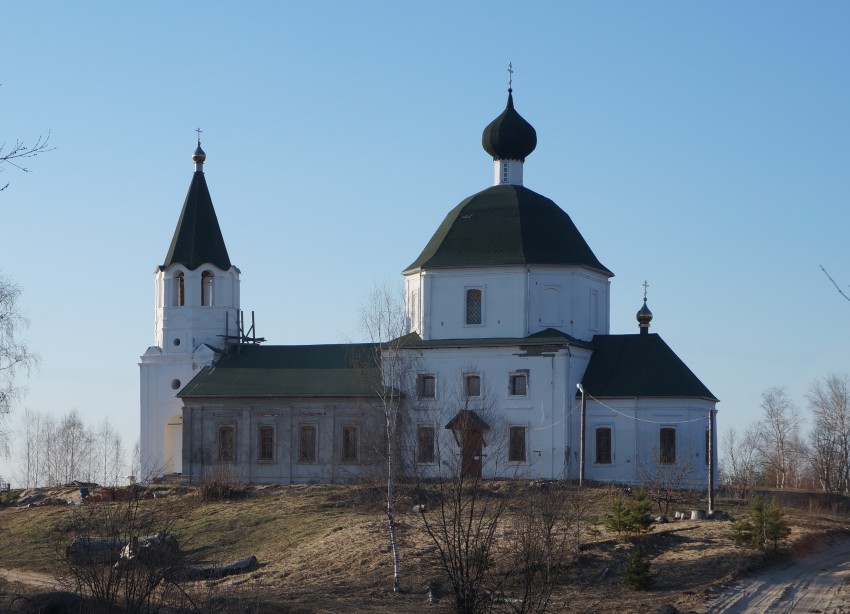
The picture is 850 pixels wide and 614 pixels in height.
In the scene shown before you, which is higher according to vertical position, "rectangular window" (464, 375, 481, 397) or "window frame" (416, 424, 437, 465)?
"rectangular window" (464, 375, 481, 397)

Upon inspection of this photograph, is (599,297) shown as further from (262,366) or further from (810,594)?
(810,594)

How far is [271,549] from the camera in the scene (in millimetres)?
32219

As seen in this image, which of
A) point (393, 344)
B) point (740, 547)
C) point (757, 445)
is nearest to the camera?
point (740, 547)

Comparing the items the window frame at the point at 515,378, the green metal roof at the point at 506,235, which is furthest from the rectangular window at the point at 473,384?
the green metal roof at the point at 506,235

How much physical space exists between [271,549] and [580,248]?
15095mm

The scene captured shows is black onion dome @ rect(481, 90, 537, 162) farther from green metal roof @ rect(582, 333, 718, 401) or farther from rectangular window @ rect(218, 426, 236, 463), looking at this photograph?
rectangular window @ rect(218, 426, 236, 463)

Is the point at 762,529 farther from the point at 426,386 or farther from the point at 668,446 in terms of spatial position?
the point at 426,386

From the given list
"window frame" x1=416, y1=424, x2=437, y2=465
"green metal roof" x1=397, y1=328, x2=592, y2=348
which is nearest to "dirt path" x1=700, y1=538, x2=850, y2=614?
"green metal roof" x1=397, y1=328, x2=592, y2=348

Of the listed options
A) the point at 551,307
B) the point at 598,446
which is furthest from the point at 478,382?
the point at 598,446

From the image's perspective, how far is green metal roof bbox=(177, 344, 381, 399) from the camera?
4312 centimetres

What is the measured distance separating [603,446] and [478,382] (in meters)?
3.97

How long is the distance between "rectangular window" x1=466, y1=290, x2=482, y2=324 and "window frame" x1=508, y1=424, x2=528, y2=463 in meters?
3.31

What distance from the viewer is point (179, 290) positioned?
153 ft

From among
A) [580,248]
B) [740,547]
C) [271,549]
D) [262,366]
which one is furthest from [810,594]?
[262,366]
